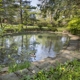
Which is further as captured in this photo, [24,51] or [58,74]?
[24,51]

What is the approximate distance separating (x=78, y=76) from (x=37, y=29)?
21240 millimetres

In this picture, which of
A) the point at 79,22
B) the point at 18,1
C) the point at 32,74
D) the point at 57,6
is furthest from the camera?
the point at 18,1

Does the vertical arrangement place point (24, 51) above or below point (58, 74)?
below

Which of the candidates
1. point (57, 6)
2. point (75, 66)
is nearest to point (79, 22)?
point (57, 6)

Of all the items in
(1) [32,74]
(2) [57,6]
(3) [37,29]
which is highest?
(2) [57,6]

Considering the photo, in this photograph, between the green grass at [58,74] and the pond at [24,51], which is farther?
the pond at [24,51]

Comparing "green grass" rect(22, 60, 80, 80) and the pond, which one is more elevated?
"green grass" rect(22, 60, 80, 80)

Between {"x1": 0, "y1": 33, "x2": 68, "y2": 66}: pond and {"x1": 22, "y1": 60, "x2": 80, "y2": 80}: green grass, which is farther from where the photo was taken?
{"x1": 0, "y1": 33, "x2": 68, "y2": 66}: pond

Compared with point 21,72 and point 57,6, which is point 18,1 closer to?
point 57,6

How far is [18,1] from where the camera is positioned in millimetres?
24391

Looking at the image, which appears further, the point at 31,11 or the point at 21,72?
the point at 31,11

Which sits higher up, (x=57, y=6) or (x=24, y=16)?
(x=57, y=6)

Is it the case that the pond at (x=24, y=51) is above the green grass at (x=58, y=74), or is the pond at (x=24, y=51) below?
below

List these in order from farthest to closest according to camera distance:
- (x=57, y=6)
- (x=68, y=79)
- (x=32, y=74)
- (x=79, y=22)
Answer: (x=79, y=22) → (x=57, y=6) → (x=32, y=74) → (x=68, y=79)
